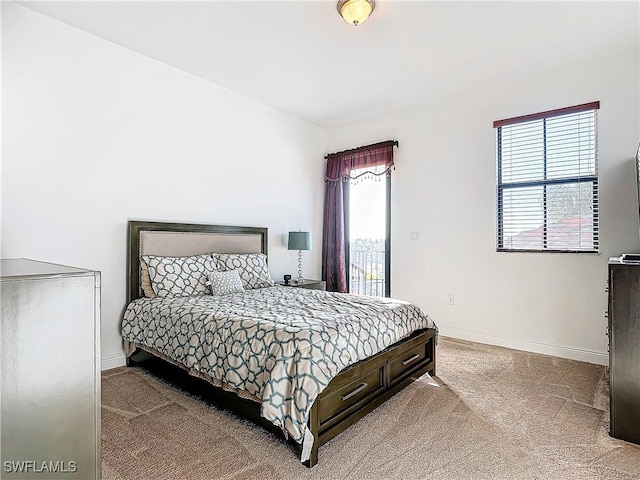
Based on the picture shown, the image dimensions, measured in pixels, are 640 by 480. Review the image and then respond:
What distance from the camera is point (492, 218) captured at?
3768 millimetres

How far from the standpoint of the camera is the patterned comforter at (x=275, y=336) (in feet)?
5.84

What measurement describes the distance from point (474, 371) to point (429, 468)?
1473mm

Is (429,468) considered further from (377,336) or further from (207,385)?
(207,385)

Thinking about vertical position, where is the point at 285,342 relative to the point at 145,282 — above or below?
below

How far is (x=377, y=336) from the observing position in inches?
89.4

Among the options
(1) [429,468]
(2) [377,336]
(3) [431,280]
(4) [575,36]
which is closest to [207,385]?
(2) [377,336]

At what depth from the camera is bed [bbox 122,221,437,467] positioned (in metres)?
1.79

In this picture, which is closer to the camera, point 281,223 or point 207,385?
point 207,385

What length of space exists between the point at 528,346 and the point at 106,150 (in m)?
4.36

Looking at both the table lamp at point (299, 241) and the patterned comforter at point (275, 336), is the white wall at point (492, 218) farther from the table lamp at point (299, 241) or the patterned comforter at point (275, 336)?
the patterned comforter at point (275, 336)

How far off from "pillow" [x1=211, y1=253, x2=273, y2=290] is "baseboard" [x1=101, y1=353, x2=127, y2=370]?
1139 mm

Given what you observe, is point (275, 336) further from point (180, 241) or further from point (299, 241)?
point (299, 241)

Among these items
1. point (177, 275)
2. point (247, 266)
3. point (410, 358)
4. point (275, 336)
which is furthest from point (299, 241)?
point (275, 336)

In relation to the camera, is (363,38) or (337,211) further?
(337,211)
